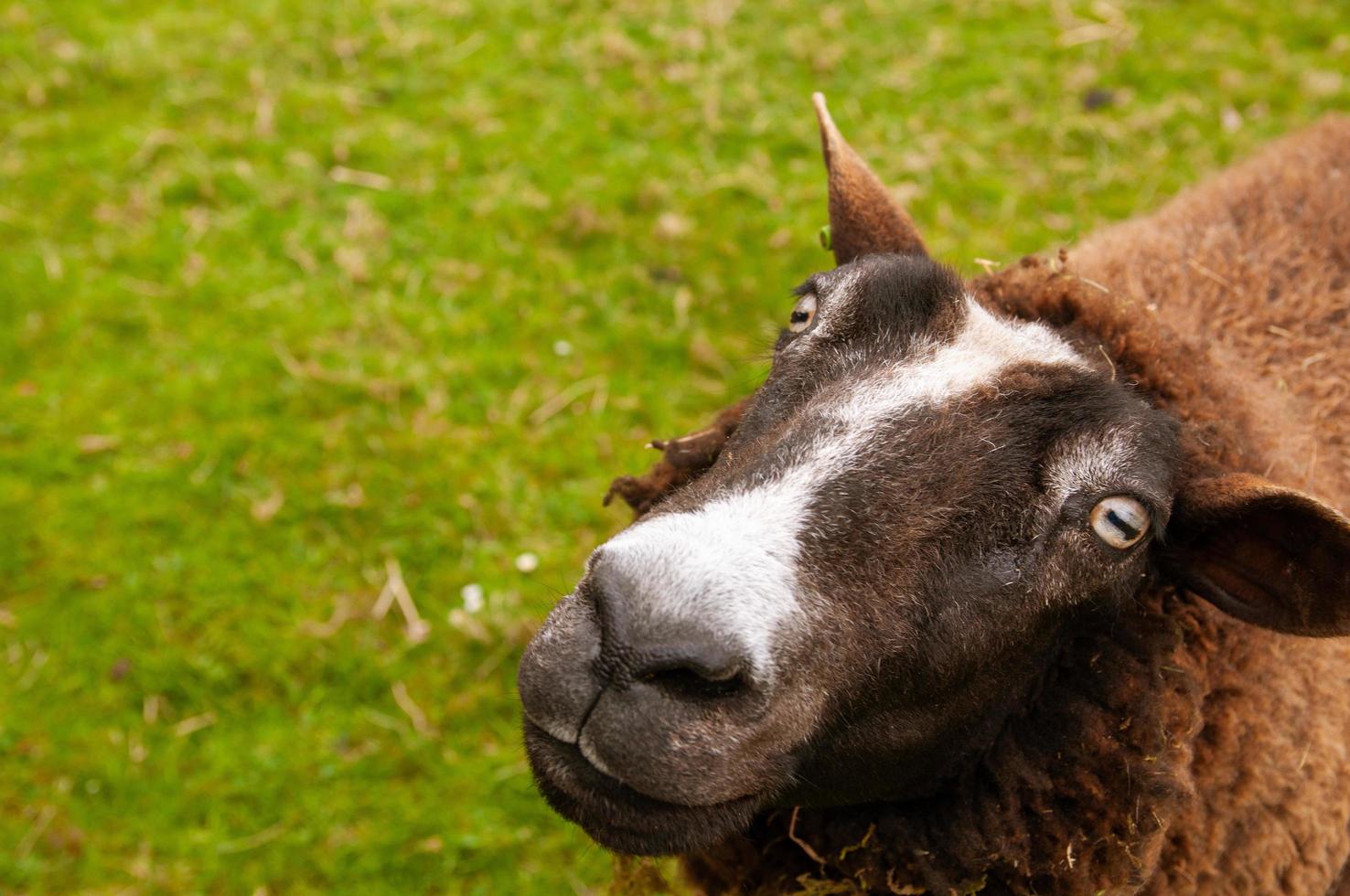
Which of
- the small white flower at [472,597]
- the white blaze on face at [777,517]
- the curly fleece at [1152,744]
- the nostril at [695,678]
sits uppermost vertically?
the white blaze on face at [777,517]

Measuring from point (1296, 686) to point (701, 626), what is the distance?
2.26m

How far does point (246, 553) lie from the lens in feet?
18.5

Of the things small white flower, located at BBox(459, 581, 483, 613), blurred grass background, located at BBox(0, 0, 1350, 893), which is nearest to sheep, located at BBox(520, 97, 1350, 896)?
blurred grass background, located at BBox(0, 0, 1350, 893)

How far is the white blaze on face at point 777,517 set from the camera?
7.16ft

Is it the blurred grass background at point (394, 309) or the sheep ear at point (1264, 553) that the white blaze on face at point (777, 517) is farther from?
the blurred grass background at point (394, 309)

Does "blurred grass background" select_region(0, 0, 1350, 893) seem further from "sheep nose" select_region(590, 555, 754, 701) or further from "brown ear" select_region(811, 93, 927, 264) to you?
"sheep nose" select_region(590, 555, 754, 701)

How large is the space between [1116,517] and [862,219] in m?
1.50

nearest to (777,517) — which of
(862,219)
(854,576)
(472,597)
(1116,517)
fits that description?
(854,576)

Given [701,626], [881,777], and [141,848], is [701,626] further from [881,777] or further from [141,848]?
[141,848]

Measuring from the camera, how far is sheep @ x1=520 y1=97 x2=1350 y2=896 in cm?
228

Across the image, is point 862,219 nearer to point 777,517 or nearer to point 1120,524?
point 1120,524

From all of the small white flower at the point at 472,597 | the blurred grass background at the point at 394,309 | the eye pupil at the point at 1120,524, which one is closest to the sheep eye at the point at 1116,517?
the eye pupil at the point at 1120,524

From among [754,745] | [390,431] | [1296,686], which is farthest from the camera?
[390,431]

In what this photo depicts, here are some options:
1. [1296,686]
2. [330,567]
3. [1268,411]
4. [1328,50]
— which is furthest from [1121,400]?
[1328,50]
